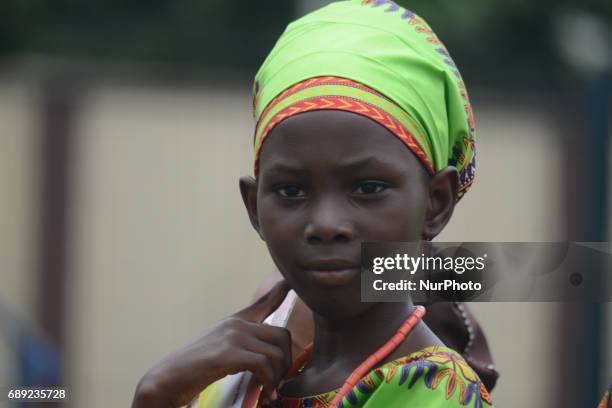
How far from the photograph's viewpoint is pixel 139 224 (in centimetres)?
1019

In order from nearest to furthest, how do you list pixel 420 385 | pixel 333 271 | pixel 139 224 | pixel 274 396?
pixel 420 385
pixel 333 271
pixel 274 396
pixel 139 224

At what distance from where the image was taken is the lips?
2195 mm

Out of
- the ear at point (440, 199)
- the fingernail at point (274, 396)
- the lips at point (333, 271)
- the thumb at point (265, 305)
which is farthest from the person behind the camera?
the thumb at point (265, 305)

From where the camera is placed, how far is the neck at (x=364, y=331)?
7.68 ft

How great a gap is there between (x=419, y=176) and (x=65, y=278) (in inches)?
326

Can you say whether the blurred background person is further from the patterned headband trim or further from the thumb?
the patterned headband trim

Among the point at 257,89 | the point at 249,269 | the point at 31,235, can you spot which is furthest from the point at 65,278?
the point at 257,89

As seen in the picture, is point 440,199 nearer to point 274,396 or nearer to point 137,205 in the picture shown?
point 274,396

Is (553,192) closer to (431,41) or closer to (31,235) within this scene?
(31,235)

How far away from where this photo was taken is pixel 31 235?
33.6 feet

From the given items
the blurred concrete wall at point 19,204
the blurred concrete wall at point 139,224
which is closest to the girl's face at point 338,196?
the blurred concrete wall at point 139,224

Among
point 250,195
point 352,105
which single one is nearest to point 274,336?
point 250,195

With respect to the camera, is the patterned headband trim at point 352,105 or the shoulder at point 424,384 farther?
the patterned headband trim at point 352,105
